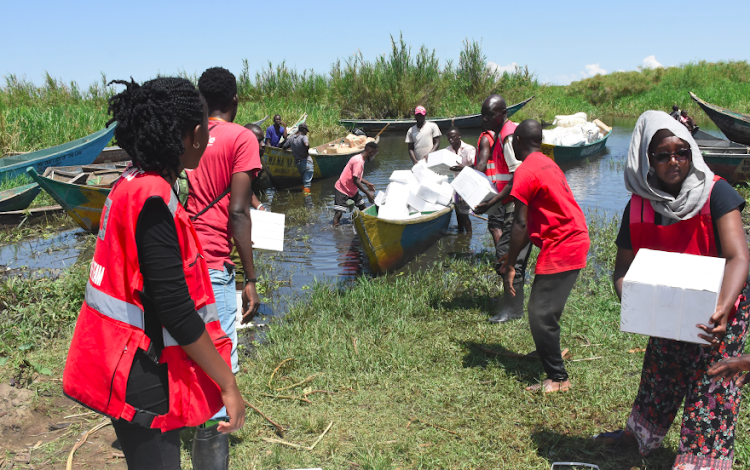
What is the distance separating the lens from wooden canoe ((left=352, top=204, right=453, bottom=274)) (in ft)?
21.3

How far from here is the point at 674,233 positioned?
7.89 feet

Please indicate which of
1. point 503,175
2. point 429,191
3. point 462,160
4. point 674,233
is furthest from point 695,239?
point 462,160

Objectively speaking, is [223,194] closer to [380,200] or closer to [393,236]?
[393,236]

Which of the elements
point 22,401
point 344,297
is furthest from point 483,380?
point 22,401

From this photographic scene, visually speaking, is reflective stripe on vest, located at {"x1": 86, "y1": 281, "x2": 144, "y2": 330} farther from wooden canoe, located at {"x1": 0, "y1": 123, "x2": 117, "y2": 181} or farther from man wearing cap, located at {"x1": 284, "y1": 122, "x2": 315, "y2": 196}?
wooden canoe, located at {"x1": 0, "y1": 123, "x2": 117, "y2": 181}

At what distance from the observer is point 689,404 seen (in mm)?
2344

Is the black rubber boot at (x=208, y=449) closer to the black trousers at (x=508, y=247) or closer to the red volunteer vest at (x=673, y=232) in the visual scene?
the red volunteer vest at (x=673, y=232)

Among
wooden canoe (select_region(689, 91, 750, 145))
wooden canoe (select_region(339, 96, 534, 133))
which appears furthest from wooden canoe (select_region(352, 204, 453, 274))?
wooden canoe (select_region(339, 96, 534, 133))

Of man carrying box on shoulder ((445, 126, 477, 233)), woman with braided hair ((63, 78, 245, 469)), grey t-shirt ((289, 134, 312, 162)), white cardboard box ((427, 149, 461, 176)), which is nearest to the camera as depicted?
woman with braided hair ((63, 78, 245, 469))

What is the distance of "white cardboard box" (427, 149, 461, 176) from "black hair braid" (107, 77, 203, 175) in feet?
22.5

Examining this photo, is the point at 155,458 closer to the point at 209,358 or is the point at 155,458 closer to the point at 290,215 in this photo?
the point at 209,358

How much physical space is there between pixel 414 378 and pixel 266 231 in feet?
5.07

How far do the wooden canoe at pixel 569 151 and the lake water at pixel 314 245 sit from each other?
1.25m

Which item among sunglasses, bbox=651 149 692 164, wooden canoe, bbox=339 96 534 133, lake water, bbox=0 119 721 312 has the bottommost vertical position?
lake water, bbox=0 119 721 312
